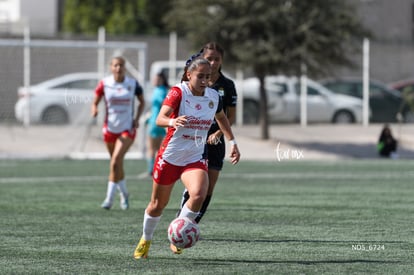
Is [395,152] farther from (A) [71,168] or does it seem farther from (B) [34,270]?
(B) [34,270]

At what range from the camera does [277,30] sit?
105 ft

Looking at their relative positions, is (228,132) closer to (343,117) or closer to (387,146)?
(387,146)

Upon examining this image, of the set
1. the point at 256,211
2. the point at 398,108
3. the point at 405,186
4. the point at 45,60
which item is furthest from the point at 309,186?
the point at 398,108

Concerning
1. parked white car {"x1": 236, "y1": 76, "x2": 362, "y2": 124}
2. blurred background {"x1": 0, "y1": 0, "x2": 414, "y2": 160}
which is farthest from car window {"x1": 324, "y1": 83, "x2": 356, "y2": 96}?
parked white car {"x1": 236, "y1": 76, "x2": 362, "y2": 124}

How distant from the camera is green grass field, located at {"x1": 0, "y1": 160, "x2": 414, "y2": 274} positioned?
959cm

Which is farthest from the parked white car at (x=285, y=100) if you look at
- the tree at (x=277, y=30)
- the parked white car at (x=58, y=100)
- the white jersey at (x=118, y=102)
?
the white jersey at (x=118, y=102)

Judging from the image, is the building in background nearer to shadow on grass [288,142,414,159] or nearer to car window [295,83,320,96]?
car window [295,83,320,96]

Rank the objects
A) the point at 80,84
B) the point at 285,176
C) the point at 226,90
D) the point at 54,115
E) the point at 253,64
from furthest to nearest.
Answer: the point at 253,64 → the point at 80,84 → the point at 54,115 → the point at 285,176 → the point at 226,90

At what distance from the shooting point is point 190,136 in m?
9.90

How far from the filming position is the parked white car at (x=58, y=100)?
96.1 feet

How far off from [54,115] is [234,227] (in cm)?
1719

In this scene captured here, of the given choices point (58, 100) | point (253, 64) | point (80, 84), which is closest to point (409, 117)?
point (253, 64)

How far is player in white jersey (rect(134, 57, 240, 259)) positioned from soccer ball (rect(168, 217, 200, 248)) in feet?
1.02

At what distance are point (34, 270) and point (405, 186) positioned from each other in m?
11.6
